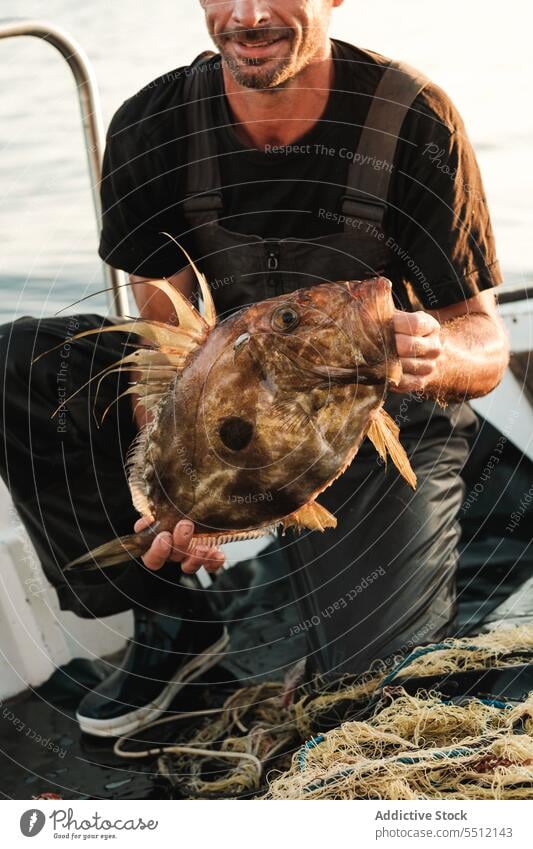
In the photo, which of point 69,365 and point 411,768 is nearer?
point 411,768

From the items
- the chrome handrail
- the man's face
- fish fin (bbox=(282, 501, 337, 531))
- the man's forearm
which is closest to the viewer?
fish fin (bbox=(282, 501, 337, 531))

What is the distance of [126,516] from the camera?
286 cm

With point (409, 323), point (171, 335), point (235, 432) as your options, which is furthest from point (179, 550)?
point (409, 323)

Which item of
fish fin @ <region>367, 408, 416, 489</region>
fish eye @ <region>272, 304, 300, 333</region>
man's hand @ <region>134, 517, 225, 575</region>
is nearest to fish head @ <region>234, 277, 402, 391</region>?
fish eye @ <region>272, 304, 300, 333</region>

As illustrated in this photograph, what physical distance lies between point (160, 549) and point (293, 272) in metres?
0.72

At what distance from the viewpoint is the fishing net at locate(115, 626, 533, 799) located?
2.22m

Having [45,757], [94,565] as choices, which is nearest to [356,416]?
[94,565]

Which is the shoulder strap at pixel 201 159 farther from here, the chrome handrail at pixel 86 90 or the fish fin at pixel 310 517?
the fish fin at pixel 310 517

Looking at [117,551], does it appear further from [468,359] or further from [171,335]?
[468,359]

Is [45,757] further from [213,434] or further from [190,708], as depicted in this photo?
[213,434]

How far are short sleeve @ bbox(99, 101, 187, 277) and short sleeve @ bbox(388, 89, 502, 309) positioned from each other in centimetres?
57

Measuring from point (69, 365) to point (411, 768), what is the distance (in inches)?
52.2

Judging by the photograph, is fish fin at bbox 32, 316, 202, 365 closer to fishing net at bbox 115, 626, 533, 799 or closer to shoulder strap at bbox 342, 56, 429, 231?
shoulder strap at bbox 342, 56, 429, 231

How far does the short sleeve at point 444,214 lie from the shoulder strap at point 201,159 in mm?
442
